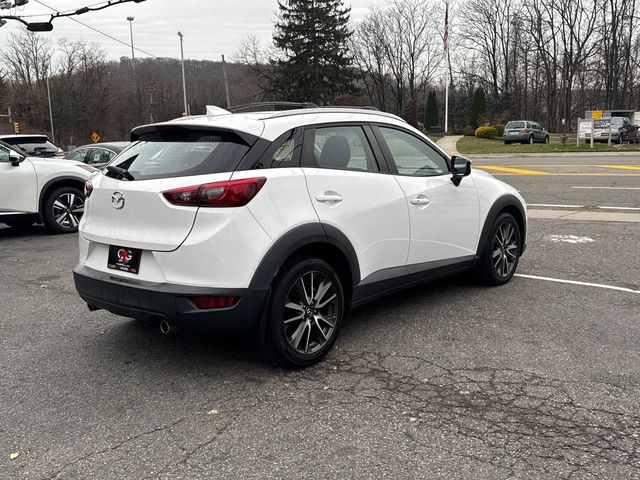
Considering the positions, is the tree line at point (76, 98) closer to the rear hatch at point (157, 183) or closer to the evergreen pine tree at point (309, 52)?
the evergreen pine tree at point (309, 52)

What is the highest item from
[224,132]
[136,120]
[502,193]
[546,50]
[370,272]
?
[546,50]

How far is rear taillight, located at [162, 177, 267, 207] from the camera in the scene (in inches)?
135

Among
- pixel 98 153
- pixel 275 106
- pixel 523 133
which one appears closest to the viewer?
pixel 275 106

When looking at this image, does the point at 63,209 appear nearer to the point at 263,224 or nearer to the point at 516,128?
the point at 263,224

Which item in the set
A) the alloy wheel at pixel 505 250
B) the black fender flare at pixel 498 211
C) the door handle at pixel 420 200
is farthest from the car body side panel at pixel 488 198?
the door handle at pixel 420 200

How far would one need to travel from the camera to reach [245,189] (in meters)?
3.49

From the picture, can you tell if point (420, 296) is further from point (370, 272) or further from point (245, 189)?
point (245, 189)

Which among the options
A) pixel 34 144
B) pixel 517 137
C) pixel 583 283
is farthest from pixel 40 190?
pixel 517 137

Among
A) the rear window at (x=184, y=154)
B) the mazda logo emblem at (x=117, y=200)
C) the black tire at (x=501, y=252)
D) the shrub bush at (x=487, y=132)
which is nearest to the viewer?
the rear window at (x=184, y=154)

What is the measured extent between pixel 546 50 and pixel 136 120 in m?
49.6

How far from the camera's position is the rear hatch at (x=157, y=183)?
3.50 meters

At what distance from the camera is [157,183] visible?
3.60 m

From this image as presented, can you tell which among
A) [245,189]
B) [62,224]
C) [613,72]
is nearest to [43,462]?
[245,189]

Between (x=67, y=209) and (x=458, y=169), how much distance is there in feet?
23.0
